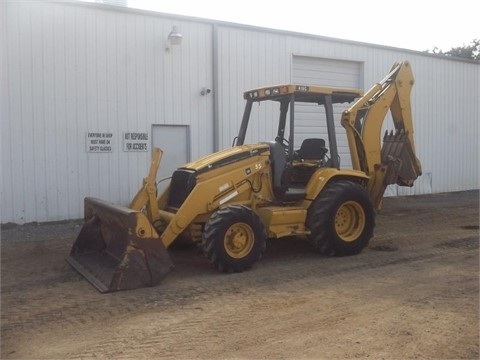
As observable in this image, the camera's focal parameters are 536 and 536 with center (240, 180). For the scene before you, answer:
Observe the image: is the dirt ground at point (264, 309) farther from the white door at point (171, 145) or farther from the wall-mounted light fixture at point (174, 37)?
the wall-mounted light fixture at point (174, 37)

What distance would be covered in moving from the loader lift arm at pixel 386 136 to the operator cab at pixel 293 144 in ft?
1.16

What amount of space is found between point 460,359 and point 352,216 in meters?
4.24

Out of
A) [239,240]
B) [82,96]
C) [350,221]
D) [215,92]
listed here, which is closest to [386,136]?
[350,221]

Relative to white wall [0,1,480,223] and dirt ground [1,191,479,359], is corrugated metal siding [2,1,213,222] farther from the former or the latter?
dirt ground [1,191,479,359]

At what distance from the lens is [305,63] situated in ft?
52.4

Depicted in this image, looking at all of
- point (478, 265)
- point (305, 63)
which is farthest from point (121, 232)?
point (305, 63)

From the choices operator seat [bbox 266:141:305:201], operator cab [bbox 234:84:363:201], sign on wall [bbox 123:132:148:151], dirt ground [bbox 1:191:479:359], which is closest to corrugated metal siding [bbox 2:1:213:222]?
sign on wall [bbox 123:132:148:151]

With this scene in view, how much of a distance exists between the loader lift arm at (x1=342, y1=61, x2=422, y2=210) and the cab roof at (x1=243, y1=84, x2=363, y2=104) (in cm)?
25

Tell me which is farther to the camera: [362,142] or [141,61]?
[141,61]

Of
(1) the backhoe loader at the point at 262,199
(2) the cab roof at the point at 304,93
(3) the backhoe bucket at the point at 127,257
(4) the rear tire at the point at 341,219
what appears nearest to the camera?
(3) the backhoe bucket at the point at 127,257

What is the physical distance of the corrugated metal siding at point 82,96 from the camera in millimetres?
11406

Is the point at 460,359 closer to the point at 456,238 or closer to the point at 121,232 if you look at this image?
the point at 121,232

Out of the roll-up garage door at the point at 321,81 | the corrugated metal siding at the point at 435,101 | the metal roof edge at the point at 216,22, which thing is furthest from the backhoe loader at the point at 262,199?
the corrugated metal siding at the point at 435,101

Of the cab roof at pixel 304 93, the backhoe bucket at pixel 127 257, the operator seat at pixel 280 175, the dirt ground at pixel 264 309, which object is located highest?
the cab roof at pixel 304 93
